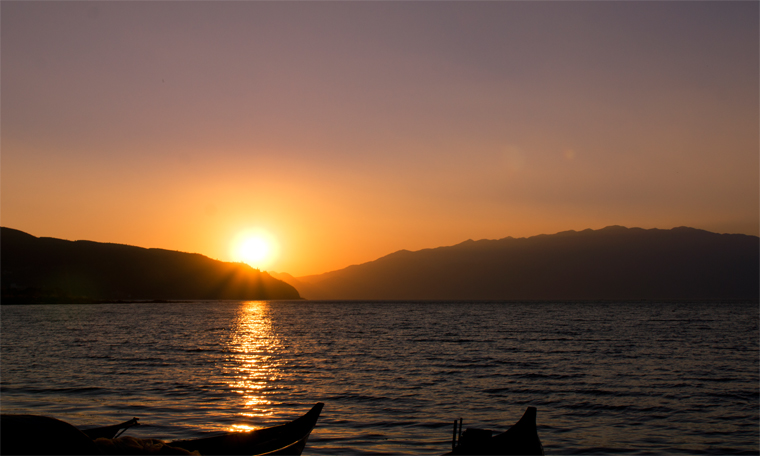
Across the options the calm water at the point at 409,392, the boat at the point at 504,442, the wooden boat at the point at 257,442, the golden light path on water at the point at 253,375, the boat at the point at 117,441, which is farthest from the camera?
the golden light path on water at the point at 253,375

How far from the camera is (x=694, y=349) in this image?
161 feet

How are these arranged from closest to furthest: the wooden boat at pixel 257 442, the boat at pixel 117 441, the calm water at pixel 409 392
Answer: the boat at pixel 117 441
the wooden boat at pixel 257 442
the calm water at pixel 409 392

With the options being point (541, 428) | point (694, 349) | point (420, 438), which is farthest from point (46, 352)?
point (694, 349)

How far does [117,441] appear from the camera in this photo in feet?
33.6

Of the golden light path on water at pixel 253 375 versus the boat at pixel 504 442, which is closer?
the boat at pixel 504 442

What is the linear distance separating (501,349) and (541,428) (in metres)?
30.5

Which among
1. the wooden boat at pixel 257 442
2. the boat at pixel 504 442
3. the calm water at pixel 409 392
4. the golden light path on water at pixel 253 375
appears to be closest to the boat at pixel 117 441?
the wooden boat at pixel 257 442

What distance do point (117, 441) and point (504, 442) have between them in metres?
8.44

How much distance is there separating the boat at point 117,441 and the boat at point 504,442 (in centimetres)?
423

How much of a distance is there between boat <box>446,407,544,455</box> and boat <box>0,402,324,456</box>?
423 cm

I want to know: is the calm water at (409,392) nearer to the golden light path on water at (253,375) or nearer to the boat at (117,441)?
the golden light path on water at (253,375)

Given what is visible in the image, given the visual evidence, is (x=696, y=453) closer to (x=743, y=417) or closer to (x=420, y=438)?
(x=743, y=417)

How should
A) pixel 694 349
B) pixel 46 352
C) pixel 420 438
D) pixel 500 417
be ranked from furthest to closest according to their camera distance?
1. pixel 694 349
2. pixel 46 352
3. pixel 500 417
4. pixel 420 438

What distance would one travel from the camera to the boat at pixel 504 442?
11707 millimetres
